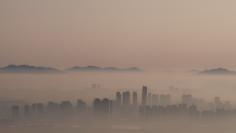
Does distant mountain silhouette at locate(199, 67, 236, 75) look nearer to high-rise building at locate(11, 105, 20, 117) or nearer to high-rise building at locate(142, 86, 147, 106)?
high-rise building at locate(142, 86, 147, 106)

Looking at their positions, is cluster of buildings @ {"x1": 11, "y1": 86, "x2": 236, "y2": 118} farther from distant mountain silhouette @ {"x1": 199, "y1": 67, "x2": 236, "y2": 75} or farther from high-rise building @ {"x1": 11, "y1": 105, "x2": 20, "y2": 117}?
distant mountain silhouette @ {"x1": 199, "y1": 67, "x2": 236, "y2": 75}

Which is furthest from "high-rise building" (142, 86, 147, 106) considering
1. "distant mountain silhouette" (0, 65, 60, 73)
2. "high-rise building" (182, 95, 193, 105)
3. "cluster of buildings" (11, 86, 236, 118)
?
"distant mountain silhouette" (0, 65, 60, 73)

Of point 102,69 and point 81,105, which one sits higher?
point 102,69

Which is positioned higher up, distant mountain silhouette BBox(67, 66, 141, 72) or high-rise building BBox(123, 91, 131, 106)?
distant mountain silhouette BBox(67, 66, 141, 72)

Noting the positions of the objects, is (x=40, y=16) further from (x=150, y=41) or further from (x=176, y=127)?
(x=176, y=127)

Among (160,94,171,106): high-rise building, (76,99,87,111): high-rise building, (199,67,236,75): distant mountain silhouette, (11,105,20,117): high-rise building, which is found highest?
(199,67,236,75): distant mountain silhouette

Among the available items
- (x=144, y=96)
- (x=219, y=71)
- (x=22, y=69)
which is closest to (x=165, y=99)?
→ (x=144, y=96)

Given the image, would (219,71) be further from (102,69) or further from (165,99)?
(102,69)

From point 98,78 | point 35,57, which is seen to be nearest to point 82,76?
point 98,78
